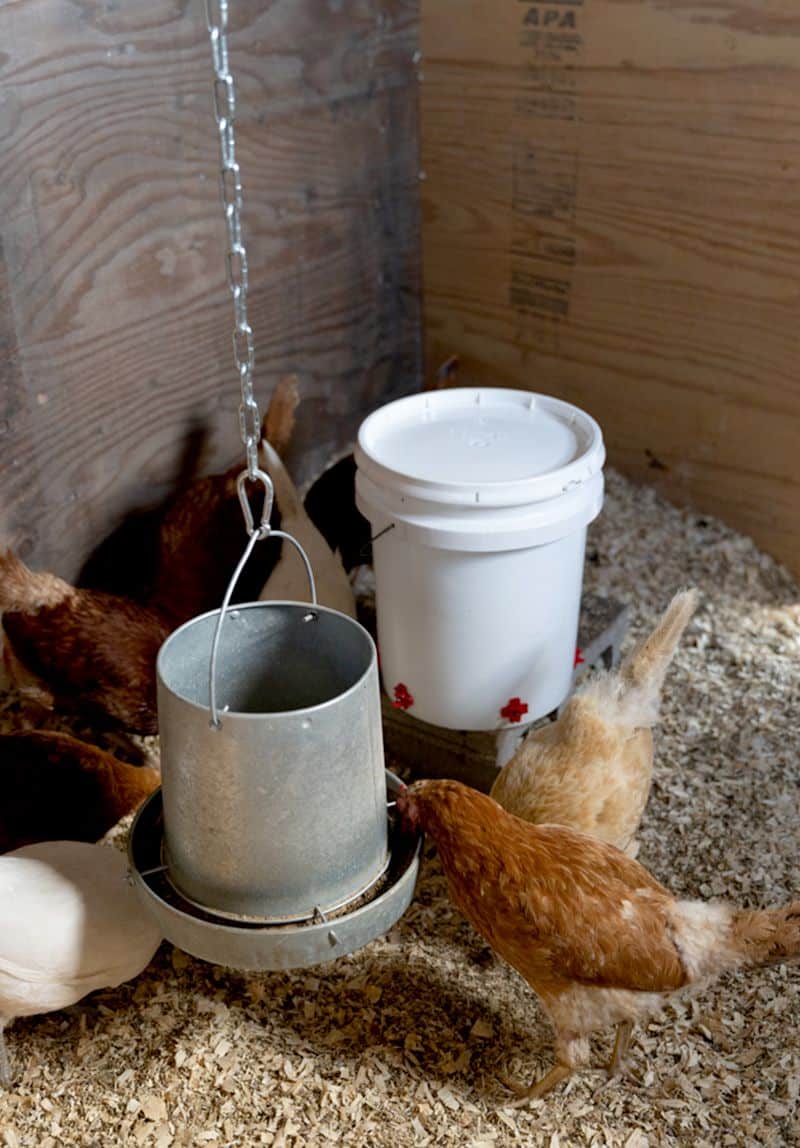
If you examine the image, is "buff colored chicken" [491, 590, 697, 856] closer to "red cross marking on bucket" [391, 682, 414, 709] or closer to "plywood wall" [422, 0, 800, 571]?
"red cross marking on bucket" [391, 682, 414, 709]

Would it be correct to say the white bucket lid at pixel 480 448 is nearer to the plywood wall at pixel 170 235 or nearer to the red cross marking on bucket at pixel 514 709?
the red cross marking on bucket at pixel 514 709

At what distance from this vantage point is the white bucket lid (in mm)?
1805

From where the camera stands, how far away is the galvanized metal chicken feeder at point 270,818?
129 cm

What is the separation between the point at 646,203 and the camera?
2750 millimetres

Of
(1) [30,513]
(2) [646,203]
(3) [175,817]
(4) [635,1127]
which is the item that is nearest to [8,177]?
(1) [30,513]

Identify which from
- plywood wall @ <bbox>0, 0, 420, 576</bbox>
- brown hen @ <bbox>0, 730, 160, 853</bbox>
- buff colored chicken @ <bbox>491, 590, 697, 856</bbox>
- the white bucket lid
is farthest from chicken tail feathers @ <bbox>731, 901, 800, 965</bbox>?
plywood wall @ <bbox>0, 0, 420, 576</bbox>

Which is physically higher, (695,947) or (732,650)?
(695,947)

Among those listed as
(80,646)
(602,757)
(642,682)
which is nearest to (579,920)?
(602,757)

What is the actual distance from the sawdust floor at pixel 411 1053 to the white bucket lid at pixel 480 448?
28.7 inches

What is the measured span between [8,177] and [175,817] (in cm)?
133

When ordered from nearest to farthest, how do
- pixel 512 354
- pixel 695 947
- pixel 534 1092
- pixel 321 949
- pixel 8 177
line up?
1. pixel 321 949
2. pixel 695 947
3. pixel 534 1092
4. pixel 8 177
5. pixel 512 354

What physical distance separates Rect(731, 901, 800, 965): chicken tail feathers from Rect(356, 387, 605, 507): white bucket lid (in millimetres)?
722

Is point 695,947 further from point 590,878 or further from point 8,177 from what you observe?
point 8,177

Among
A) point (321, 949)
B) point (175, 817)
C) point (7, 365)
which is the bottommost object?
point (321, 949)
